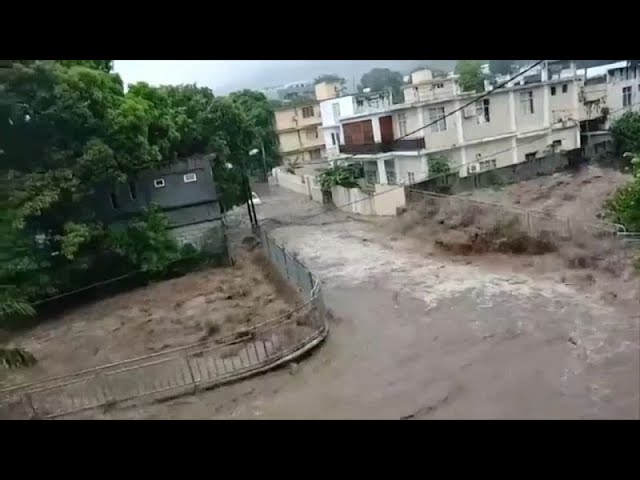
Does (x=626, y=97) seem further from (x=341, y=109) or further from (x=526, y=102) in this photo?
(x=341, y=109)

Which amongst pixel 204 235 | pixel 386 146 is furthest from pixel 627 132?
pixel 204 235

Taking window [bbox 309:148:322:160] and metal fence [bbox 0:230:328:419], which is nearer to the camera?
metal fence [bbox 0:230:328:419]

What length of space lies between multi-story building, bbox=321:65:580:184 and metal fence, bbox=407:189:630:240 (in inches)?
40.9

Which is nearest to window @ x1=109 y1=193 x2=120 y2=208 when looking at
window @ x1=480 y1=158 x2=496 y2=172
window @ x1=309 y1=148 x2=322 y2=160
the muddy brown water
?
the muddy brown water

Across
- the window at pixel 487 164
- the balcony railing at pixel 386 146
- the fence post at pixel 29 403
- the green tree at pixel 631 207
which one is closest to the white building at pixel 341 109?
the balcony railing at pixel 386 146

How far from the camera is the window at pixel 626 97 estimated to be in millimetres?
7719

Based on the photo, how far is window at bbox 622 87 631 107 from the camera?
7.72 m

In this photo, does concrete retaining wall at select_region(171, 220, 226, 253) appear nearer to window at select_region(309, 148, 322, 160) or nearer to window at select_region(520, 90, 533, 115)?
window at select_region(520, 90, 533, 115)

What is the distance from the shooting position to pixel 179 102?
8047mm

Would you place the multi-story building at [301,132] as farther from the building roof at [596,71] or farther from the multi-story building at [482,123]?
the building roof at [596,71]

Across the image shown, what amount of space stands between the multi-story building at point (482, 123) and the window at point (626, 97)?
0.88 meters

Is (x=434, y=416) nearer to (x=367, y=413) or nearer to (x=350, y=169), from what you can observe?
(x=367, y=413)
